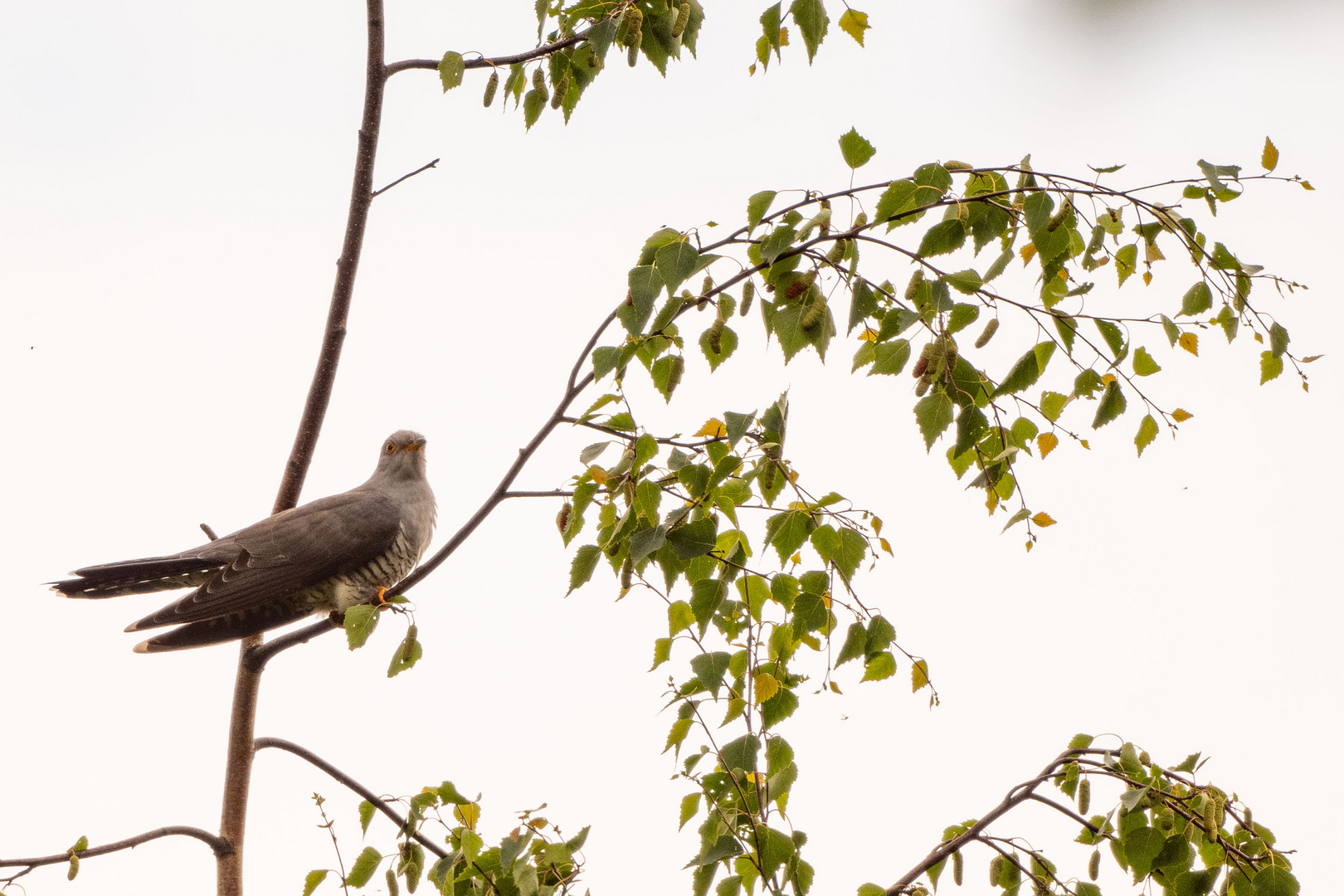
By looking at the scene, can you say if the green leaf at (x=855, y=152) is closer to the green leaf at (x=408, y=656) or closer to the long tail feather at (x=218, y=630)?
the green leaf at (x=408, y=656)

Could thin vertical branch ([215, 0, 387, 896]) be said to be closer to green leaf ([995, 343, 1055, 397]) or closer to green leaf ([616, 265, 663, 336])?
green leaf ([616, 265, 663, 336])

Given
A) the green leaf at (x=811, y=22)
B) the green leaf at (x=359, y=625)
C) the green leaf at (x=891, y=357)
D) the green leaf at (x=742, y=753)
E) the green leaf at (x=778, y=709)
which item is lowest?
the green leaf at (x=742, y=753)

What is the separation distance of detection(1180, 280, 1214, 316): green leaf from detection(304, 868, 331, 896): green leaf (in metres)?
2.18

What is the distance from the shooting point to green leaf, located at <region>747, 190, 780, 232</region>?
177 cm

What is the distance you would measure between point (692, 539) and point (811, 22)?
935 millimetres

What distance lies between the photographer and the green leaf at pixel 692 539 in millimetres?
1763

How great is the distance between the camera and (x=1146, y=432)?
6.34 ft

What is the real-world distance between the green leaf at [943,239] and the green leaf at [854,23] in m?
0.41

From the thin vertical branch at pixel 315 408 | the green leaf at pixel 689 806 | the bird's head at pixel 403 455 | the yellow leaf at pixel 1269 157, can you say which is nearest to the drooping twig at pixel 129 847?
the thin vertical branch at pixel 315 408

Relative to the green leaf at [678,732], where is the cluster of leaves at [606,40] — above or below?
above

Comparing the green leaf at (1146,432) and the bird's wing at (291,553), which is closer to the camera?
the green leaf at (1146,432)

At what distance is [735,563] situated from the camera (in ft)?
6.24

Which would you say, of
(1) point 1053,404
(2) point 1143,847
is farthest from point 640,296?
(2) point 1143,847

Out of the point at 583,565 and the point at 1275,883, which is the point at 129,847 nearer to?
the point at 583,565
